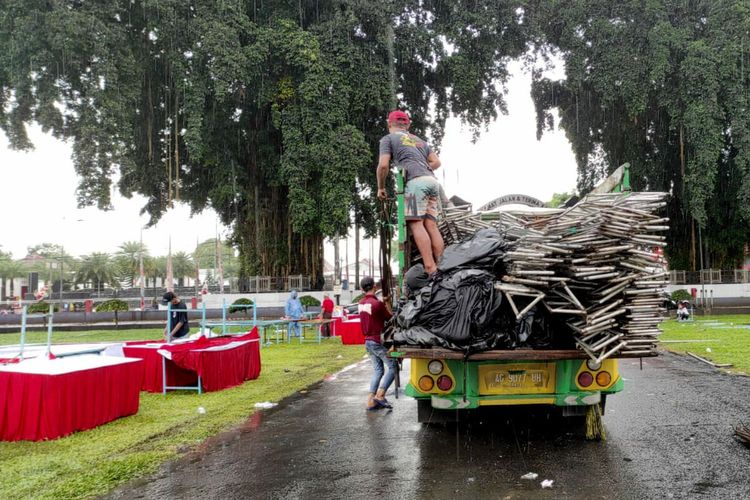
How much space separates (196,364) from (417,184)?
467 centimetres

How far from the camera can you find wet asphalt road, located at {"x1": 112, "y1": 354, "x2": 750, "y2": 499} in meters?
4.48

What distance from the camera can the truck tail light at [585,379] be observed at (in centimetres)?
565

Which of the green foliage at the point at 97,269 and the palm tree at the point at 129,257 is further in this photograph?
the palm tree at the point at 129,257

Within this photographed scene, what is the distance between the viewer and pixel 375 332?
7.59 m

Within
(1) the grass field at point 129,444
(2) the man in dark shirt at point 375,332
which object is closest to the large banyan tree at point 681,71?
(1) the grass field at point 129,444

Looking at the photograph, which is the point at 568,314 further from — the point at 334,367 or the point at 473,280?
the point at 334,367

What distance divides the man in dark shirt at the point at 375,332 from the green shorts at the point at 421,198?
1432 millimetres

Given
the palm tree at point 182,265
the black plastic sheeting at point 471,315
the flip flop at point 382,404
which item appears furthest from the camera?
the palm tree at point 182,265

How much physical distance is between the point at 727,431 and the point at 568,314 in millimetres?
2344

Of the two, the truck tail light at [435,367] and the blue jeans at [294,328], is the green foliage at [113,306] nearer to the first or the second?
the blue jeans at [294,328]

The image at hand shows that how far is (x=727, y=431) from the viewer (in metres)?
6.05

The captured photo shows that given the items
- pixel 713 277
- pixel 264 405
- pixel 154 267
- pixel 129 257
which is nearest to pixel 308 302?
pixel 264 405

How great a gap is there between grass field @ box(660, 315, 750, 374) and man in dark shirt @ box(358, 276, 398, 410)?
6381 mm

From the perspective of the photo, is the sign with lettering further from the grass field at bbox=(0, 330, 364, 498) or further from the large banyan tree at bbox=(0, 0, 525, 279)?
the large banyan tree at bbox=(0, 0, 525, 279)
